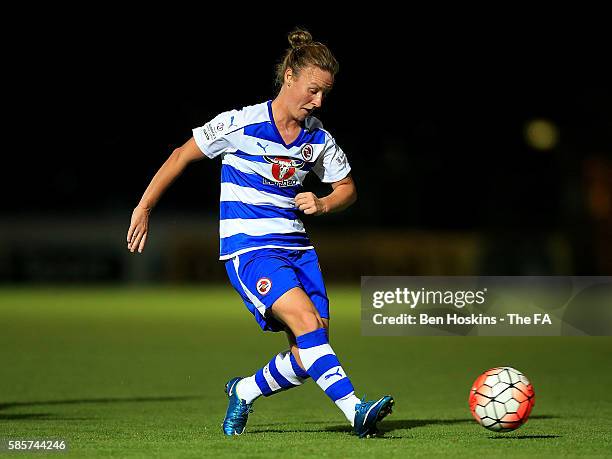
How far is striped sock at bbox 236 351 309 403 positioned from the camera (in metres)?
6.17

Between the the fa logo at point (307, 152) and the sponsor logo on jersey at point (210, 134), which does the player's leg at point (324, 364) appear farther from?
the sponsor logo on jersey at point (210, 134)

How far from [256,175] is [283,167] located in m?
0.14

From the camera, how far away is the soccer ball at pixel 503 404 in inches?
228

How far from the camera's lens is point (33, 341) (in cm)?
1380

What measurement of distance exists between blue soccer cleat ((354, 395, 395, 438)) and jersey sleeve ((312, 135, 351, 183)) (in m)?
1.24

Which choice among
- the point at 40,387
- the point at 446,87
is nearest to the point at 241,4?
the point at 446,87

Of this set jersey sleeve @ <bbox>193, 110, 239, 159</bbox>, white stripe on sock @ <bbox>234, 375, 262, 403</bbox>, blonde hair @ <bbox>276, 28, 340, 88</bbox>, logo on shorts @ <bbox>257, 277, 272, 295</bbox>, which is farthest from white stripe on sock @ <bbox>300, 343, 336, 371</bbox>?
blonde hair @ <bbox>276, 28, 340, 88</bbox>

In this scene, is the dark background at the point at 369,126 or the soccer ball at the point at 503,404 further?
the dark background at the point at 369,126

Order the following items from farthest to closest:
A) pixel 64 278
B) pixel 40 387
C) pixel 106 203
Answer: pixel 106 203 → pixel 64 278 → pixel 40 387

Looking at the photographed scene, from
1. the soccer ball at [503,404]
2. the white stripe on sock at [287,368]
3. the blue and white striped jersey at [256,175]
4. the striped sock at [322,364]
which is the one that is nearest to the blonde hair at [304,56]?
the blue and white striped jersey at [256,175]

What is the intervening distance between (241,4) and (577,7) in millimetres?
7177

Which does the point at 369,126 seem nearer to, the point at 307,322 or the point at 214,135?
the point at 214,135

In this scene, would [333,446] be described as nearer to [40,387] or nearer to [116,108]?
[40,387]

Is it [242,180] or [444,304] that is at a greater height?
[242,180]
